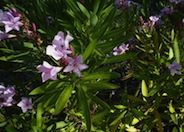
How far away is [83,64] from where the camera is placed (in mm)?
1249

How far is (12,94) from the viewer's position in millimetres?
1767

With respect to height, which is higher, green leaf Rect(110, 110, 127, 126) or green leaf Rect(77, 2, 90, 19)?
green leaf Rect(77, 2, 90, 19)

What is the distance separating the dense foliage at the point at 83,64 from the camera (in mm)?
1406

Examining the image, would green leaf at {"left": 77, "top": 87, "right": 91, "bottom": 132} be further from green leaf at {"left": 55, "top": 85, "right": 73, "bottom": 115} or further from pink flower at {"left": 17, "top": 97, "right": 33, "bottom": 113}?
pink flower at {"left": 17, "top": 97, "right": 33, "bottom": 113}

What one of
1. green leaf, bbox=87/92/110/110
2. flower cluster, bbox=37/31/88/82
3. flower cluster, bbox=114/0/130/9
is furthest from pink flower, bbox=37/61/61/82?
flower cluster, bbox=114/0/130/9

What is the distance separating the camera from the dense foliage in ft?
4.61

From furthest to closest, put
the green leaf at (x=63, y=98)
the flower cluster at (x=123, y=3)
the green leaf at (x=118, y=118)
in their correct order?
the flower cluster at (x=123, y=3), the green leaf at (x=118, y=118), the green leaf at (x=63, y=98)

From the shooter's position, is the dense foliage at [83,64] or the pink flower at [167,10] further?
the pink flower at [167,10]

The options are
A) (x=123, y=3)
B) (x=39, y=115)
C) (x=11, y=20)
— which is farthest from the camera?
(x=123, y=3)

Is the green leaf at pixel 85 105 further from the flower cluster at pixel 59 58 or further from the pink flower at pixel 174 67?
the pink flower at pixel 174 67

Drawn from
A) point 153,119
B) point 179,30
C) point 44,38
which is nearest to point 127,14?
point 179,30

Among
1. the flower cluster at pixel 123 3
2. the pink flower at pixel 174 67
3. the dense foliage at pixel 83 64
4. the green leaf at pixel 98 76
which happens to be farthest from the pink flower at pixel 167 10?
the green leaf at pixel 98 76

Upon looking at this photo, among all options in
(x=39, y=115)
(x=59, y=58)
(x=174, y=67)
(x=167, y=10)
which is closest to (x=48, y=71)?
(x=59, y=58)

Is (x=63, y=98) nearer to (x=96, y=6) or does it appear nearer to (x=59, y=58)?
(x=59, y=58)
